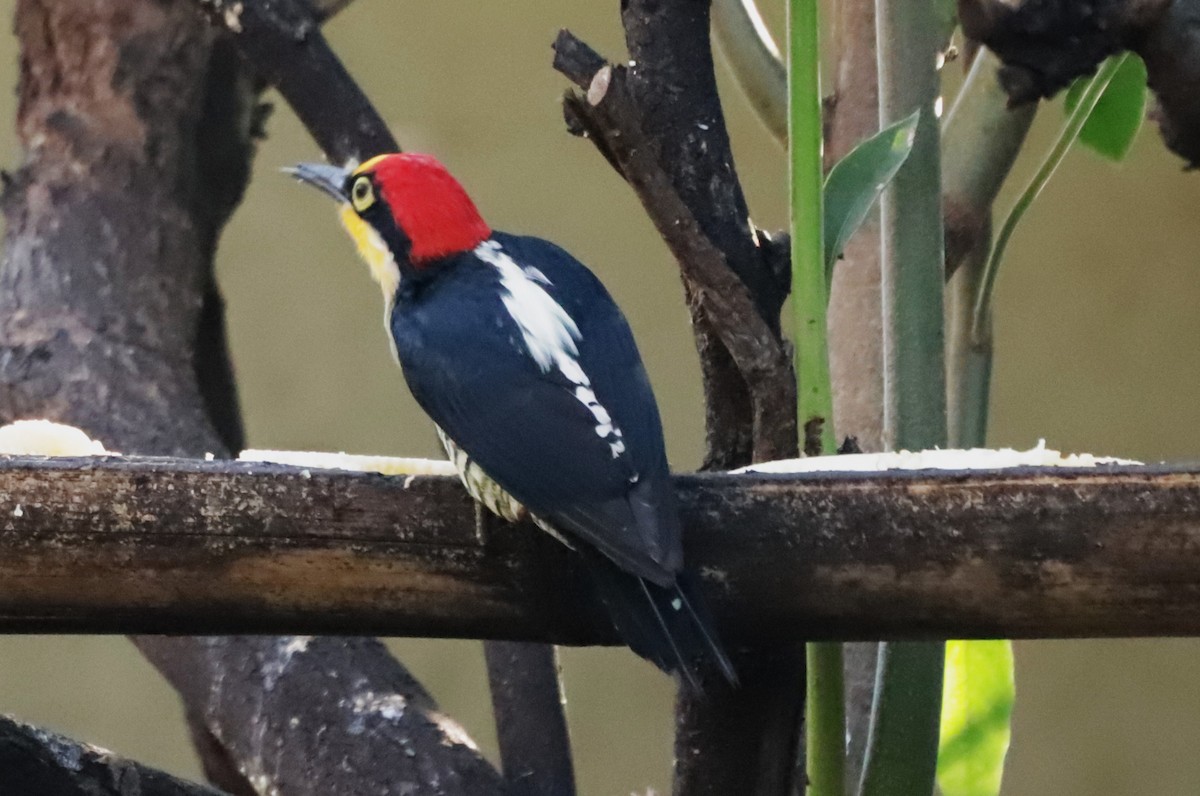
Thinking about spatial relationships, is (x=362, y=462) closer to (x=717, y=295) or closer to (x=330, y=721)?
(x=717, y=295)

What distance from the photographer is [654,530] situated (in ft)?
2.38

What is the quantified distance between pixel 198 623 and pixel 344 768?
48 centimetres

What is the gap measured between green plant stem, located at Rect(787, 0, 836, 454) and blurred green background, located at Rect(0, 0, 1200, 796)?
1.45 m

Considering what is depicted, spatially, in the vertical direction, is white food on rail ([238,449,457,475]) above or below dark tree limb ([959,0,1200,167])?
below

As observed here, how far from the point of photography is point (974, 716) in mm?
1053

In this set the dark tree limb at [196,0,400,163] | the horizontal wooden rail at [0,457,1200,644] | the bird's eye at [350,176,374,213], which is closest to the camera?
the horizontal wooden rail at [0,457,1200,644]

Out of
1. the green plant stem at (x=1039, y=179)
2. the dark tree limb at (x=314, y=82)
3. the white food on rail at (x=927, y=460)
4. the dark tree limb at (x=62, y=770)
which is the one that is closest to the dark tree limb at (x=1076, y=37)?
the green plant stem at (x=1039, y=179)

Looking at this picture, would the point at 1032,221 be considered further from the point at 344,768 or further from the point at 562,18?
the point at 344,768

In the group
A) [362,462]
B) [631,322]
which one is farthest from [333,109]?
[631,322]

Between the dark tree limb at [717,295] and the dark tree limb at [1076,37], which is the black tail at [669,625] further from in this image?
the dark tree limb at [1076,37]

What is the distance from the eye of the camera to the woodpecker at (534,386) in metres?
0.73

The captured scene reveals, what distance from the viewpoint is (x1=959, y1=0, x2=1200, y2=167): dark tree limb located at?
115 centimetres

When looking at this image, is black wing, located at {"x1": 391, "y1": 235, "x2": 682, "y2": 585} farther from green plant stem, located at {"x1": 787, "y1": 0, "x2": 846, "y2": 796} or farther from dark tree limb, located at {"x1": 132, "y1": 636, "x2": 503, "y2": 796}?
dark tree limb, located at {"x1": 132, "y1": 636, "x2": 503, "y2": 796}

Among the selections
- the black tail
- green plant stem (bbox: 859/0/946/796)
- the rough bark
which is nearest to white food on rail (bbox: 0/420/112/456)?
the rough bark
